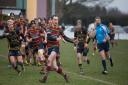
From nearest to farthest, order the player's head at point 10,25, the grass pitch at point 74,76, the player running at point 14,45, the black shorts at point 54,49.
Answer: the black shorts at point 54,49 → the grass pitch at point 74,76 → the player's head at point 10,25 → the player running at point 14,45

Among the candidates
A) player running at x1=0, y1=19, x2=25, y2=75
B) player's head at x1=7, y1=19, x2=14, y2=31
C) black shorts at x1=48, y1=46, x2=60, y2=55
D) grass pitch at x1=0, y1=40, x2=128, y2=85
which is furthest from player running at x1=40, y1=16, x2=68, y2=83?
player running at x1=0, y1=19, x2=25, y2=75

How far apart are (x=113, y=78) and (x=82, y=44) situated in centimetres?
289

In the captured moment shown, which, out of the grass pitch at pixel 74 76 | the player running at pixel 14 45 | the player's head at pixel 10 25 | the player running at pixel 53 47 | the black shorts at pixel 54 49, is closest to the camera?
the player running at pixel 53 47

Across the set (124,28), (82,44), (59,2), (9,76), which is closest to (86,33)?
(82,44)

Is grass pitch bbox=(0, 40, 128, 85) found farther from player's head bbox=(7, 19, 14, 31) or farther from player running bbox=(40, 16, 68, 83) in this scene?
player's head bbox=(7, 19, 14, 31)

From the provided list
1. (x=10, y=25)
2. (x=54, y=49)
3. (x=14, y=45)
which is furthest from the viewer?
(x=14, y=45)

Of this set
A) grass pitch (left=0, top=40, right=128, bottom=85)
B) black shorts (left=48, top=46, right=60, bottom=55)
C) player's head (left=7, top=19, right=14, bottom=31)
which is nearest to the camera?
black shorts (left=48, top=46, right=60, bottom=55)

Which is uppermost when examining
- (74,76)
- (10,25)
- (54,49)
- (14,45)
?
(10,25)

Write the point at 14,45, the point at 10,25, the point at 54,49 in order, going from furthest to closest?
the point at 14,45
the point at 10,25
the point at 54,49

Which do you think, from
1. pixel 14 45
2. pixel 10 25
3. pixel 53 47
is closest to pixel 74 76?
pixel 14 45

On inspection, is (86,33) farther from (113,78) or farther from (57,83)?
(57,83)

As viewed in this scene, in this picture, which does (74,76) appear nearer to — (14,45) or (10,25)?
(14,45)

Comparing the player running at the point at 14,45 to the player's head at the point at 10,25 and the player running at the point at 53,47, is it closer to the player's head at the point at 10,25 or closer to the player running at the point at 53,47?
the player's head at the point at 10,25

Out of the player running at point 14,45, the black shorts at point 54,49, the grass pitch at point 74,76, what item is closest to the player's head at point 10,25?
the player running at point 14,45
